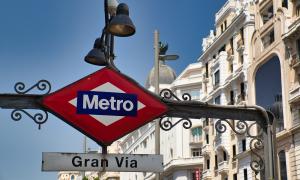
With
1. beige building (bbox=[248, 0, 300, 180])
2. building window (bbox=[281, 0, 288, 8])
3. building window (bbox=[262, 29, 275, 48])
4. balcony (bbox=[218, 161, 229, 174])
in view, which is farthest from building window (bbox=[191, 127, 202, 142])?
building window (bbox=[281, 0, 288, 8])

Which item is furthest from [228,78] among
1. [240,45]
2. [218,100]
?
[240,45]

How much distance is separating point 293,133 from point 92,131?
32.0m

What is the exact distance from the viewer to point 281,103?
130 feet

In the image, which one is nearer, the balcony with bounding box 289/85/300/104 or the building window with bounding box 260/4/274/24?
the balcony with bounding box 289/85/300/104

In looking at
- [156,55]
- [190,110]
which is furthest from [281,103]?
[190,110]

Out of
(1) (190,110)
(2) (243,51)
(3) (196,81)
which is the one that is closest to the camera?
(1) (190,110)

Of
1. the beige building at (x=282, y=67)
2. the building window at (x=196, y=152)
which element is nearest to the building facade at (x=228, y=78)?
the beige building at (x=282, y=67)

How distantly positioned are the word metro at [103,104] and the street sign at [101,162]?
0.48 m

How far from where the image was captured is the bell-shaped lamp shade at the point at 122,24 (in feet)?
22.7

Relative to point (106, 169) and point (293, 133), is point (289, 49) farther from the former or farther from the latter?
point (106, 169)

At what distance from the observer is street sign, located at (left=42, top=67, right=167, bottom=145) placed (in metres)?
6.33

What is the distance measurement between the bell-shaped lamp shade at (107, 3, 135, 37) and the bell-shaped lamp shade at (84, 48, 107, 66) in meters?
0.59

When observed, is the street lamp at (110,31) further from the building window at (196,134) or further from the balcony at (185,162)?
the building window at (196,134)

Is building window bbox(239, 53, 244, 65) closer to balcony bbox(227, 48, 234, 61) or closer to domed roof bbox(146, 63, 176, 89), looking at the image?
balcony bbox(227, 48, 234, 61)
